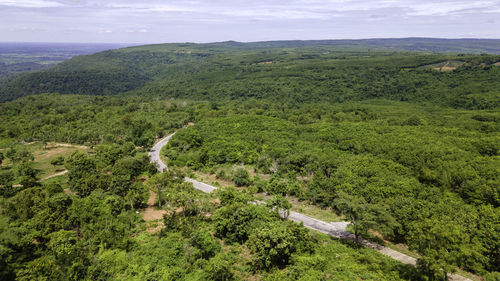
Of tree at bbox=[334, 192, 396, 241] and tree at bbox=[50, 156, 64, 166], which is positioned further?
tree at bbox=[50, 156, 64, 166]

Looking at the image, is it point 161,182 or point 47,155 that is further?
point 47,155

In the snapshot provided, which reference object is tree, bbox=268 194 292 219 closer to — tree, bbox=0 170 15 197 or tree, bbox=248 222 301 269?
tree, bbox=248 222 301 269

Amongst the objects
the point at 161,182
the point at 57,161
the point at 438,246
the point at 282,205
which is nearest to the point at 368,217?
the point at 438,246

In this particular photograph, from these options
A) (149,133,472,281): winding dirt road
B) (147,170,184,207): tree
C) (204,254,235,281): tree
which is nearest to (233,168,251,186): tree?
(147,170,184,207): tree

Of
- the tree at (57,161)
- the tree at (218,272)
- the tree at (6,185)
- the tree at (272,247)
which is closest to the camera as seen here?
the tree at (218,272)

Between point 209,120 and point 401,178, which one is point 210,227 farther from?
point 209,120

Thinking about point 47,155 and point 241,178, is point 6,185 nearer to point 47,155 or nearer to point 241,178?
point 47,155

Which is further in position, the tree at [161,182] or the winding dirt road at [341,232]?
the tree at [161,182]

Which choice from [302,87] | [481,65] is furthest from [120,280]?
[481,65]

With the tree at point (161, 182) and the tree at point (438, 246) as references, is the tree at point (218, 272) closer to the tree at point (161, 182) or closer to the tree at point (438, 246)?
the tree at point (438, 246)

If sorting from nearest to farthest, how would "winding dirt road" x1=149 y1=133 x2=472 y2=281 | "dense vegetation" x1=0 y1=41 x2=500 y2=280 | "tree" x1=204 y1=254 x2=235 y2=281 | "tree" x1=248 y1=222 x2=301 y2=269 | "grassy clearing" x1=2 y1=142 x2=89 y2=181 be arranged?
1. "tree" x1=204 y1=254 x2=235 y2=281
2. "dense vegetation" x1=0 y1=41 x2=500 y2=280
3. "tree" x1=248 y1=222 x2=301 y2=269
4. "winding dirt road" x1=149 y1=133 x2=472 y2=281
5. "grassy clearing" x1=2 y1=142 x2=89 y2=181

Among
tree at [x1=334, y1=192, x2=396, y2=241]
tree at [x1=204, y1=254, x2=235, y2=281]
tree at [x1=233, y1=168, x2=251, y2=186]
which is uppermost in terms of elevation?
tree at [x1=334, y1=192, x2=396, y2=241]

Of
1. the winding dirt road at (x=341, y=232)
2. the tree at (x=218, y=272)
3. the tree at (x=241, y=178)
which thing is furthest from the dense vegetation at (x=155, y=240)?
the tree at (x=241, y=178)
